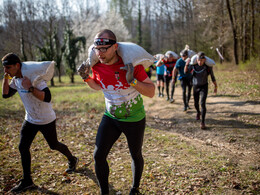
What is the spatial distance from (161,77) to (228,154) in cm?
715

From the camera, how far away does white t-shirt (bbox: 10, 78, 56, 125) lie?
10.5ft

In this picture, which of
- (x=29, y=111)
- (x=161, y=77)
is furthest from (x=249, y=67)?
(x=29, y=111)

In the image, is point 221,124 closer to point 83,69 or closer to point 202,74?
point 202,74

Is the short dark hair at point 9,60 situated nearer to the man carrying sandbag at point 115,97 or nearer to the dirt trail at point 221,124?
the man carrying sandbag at point 115,97

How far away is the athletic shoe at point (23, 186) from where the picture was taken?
134 inches

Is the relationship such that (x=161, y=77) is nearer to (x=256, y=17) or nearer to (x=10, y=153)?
(x=10, y=153)

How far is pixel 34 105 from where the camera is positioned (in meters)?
3.26

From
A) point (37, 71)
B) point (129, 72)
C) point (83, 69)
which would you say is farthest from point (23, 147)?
point (129, 72)

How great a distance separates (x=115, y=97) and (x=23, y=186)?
7.57 ft

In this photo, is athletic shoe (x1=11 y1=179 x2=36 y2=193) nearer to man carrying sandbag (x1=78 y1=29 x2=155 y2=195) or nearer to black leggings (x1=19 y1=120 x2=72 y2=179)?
black leggings (x1=19 y1=120 x2=72 y2=179)

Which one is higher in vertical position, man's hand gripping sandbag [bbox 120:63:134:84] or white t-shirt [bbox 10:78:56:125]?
man's hand gripping sandbag [bbox 120:63:134:84]

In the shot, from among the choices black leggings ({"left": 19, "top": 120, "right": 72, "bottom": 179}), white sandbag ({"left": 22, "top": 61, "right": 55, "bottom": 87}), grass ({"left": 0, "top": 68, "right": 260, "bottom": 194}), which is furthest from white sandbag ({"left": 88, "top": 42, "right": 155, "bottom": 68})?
grass ({"left": 0, "top": 68, "right": 260, "bottom": 194})

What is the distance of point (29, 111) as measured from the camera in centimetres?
329

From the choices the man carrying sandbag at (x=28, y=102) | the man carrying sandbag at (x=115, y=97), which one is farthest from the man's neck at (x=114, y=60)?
the man carrying sandbag at (x=28, y=102)
